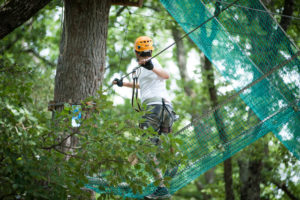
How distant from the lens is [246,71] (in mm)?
3453

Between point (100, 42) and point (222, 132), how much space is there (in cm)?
133

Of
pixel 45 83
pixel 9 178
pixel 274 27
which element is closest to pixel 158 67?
pixel 274 27

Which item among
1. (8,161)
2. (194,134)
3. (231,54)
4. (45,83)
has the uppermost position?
(45,83)

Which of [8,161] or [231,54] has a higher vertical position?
[231,54]

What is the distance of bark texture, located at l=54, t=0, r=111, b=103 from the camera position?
307 centimetres

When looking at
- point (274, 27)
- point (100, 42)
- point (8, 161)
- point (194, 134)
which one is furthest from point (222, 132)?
point (8, 161)

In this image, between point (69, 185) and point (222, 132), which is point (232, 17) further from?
point (69, 185)

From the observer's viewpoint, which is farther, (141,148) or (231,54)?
(231,54)

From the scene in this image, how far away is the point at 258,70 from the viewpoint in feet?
11.1

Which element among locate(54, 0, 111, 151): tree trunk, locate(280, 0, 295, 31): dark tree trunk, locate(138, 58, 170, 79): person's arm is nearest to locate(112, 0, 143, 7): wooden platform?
locate(54, 0, 111, 151): tree trunk

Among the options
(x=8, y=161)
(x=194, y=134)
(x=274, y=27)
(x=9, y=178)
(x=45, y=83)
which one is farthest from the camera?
(x=45, y=83)

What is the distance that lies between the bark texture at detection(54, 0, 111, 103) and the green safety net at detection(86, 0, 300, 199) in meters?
0.69

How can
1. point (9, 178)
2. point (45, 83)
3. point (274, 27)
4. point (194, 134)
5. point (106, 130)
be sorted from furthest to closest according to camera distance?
point (45, 83), point (274, 27), point (194, 134), point (106, 130), point (9, 178)

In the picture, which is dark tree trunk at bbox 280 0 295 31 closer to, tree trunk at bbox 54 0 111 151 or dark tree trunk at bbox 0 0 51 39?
tree trunk at bbox 54 0 111 151
